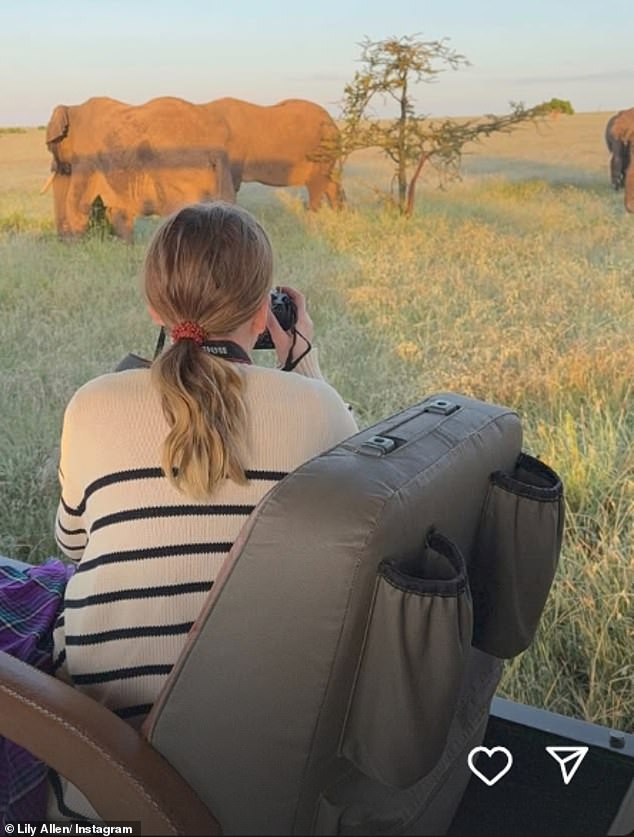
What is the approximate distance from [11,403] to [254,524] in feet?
6.76

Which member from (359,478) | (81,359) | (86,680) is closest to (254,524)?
(359,478)

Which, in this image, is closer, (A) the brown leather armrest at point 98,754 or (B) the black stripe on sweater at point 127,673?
(A) the brown leather armrest at point 98,754

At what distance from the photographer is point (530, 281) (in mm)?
2318

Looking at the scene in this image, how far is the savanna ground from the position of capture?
215 centimetres

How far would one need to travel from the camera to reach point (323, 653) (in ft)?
3.34

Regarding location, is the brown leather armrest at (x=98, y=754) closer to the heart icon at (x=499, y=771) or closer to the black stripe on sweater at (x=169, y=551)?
the black stripe on sweater at (x=169, y=551)

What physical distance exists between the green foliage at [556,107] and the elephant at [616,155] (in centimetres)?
9

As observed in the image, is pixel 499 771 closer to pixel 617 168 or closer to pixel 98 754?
pixel 98 754

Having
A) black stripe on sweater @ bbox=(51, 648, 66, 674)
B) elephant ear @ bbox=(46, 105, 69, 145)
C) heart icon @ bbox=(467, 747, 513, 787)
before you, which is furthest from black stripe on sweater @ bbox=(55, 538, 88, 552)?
elephant ear @ bbox=(46, 105, 69, 145)

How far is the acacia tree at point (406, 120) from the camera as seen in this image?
2270 mm

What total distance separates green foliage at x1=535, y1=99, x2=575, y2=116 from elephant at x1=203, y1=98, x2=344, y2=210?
488 millimetres

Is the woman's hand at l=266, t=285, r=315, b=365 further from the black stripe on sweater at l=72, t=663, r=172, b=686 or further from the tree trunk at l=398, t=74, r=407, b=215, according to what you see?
the tree trunk at l=398, t=74, r=407, b=215

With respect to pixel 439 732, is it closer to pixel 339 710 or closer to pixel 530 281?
pixel 339 710

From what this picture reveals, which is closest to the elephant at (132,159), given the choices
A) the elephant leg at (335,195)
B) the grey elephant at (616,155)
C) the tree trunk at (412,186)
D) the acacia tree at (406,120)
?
the elephant leg at (335,195)
